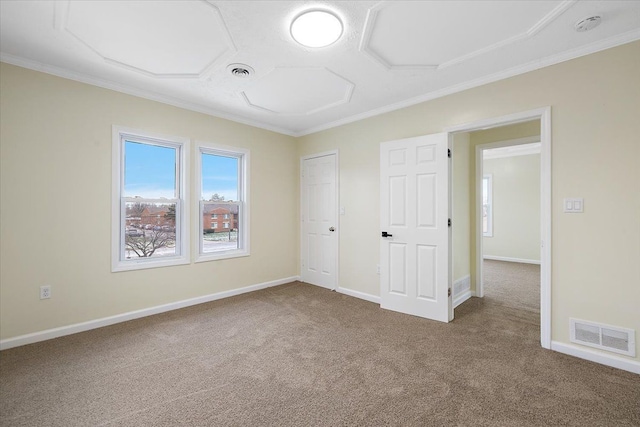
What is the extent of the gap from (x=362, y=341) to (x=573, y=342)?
1821 millimetres

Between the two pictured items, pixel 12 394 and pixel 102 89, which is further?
pixel 102 89

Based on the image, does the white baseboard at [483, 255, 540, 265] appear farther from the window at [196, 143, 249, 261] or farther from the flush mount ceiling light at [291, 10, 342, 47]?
the flush mount ceiling light at [291, 10, 342, 47]

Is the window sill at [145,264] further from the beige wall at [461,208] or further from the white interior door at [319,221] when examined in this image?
the beige wall at [461,208]

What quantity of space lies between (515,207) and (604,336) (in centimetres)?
520

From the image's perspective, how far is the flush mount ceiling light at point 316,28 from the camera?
2.01 meters

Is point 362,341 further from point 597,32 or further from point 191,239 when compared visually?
point 597,32

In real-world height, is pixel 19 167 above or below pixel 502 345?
above

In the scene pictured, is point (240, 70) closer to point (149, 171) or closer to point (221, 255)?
point (149, 171)

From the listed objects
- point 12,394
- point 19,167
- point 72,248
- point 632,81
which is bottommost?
point 12,394

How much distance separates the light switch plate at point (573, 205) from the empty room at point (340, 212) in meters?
0.02

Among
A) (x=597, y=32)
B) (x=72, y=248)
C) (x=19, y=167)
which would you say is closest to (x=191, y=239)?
(x=72, y=248)

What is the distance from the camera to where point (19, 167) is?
2574mm

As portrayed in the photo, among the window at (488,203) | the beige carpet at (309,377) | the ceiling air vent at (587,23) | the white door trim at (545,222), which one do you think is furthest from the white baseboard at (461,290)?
the window at (488,203)

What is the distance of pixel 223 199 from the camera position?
419cm
